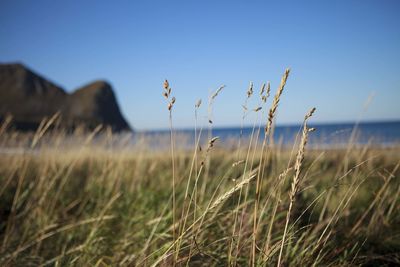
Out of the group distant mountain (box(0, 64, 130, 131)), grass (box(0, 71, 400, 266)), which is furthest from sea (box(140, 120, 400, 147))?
distant mountain (box(0, 64, 130, 131))

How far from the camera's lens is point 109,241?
228cm

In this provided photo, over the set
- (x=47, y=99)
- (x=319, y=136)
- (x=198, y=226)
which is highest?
(x=47, y=99)

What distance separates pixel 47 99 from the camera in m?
65.9

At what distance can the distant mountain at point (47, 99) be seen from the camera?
61344mm

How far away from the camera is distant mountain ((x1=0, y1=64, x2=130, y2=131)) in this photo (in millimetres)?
61344

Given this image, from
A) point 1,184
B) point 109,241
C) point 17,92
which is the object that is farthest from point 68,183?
point 17,92

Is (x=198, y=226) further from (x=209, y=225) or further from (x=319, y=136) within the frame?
(x=319, y=136)

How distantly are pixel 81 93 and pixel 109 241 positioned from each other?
74745 millimetres

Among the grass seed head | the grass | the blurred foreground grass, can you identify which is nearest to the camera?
the grass seed head

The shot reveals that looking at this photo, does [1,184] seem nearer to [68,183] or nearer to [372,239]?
[68,183]

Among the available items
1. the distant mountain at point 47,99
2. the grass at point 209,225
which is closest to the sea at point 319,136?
the grass at point 209,225

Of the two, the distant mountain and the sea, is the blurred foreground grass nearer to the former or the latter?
the sea

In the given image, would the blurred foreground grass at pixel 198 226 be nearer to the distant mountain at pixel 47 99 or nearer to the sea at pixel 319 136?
the sea at pixel 319 136

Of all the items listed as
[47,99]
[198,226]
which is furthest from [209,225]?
[47,99]
